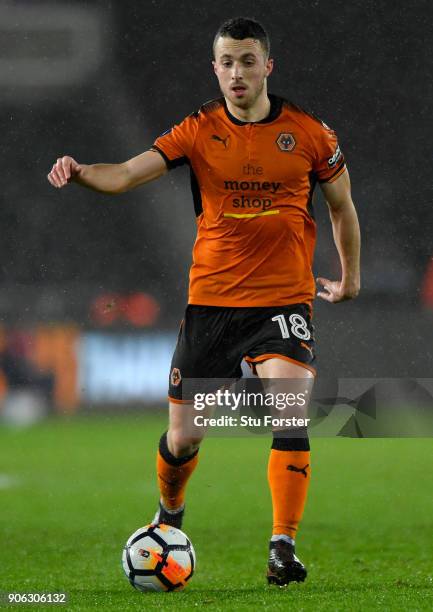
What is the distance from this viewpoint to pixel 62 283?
14.3m

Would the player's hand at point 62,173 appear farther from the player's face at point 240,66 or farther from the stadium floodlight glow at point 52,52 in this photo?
the stadium floodlight glow at point 52,52

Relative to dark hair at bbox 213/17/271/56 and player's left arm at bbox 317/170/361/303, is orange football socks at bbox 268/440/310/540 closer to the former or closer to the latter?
player's left arm at bbox 317/170/361/303

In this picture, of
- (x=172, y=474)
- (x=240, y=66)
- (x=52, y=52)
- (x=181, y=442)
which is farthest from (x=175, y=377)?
(x=52, y=52)

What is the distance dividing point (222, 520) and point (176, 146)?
8.47 ft

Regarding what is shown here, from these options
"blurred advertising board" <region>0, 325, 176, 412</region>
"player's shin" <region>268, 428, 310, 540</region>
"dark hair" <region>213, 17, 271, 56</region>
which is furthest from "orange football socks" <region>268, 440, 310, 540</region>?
"blurred advertising board" <region>0, 325, 176, 412</region>

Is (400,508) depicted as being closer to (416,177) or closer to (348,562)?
(348,562)

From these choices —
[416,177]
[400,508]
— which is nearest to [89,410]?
[416,177]

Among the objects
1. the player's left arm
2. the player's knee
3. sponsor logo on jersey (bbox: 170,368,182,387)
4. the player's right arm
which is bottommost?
the player's knee

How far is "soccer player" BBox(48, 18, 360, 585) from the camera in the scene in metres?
4.38

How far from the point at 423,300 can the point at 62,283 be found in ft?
13.4

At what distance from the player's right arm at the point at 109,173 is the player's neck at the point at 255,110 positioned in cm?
32

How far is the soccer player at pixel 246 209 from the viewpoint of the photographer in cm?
438

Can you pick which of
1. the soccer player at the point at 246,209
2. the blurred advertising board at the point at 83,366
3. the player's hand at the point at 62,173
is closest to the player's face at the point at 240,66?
the soccer player at the point at 246,209

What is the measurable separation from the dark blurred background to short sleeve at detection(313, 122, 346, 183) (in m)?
5.84
